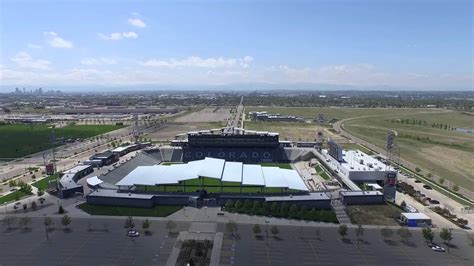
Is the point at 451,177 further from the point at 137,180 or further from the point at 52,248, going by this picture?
the point at 52,248

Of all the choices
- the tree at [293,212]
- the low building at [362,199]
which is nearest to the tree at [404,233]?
the low building at [362,199]

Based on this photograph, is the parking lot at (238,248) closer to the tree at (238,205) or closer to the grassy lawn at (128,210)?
the grassy lawn at (128,210)

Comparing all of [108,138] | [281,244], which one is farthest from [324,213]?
[108,138]

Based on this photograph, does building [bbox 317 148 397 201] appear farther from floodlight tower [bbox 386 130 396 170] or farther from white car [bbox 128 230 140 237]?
white car [bbox 128 230 140 237]

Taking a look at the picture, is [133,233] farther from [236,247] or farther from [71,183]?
[71,183]

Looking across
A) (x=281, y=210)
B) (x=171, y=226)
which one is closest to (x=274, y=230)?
(x=281, y=210)
